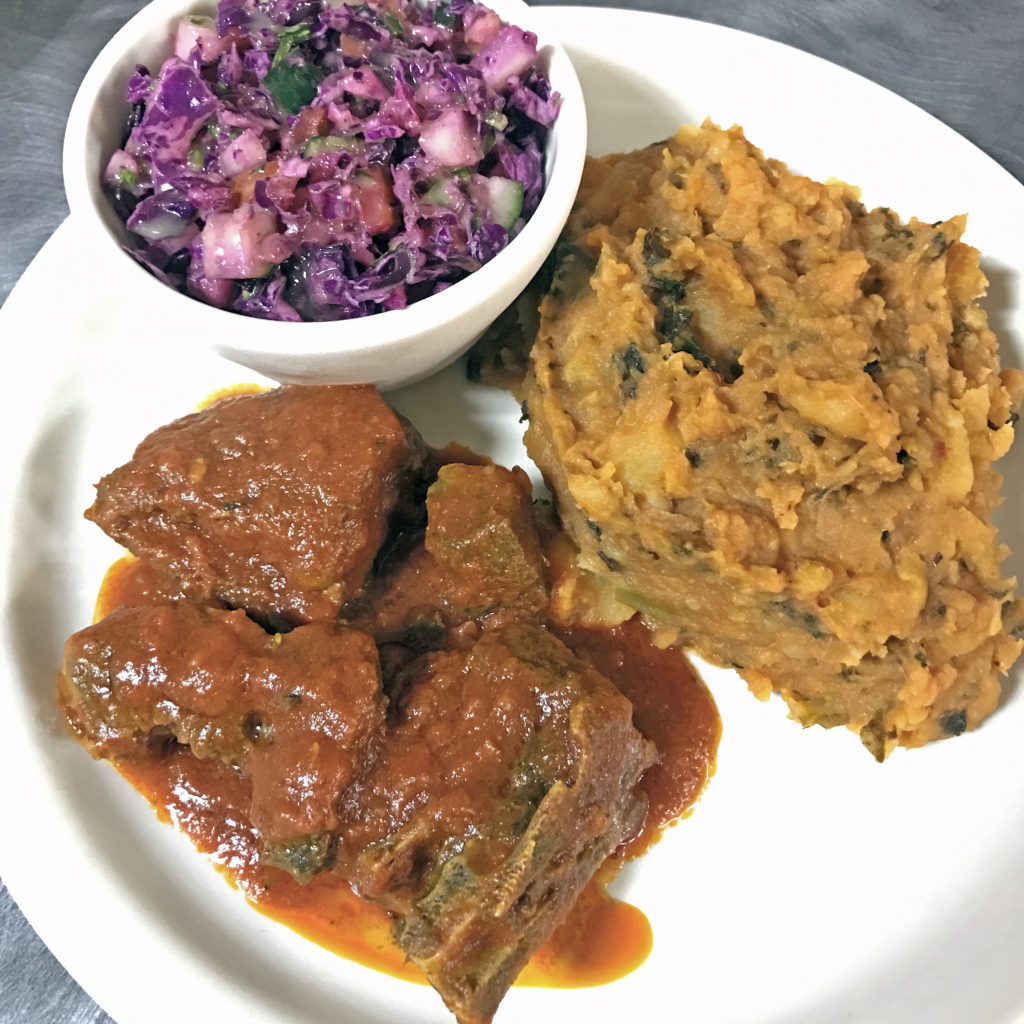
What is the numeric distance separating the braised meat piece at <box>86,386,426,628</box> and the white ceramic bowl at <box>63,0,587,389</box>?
17 centimetres

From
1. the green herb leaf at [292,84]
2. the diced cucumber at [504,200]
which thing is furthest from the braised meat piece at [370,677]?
the green herb leaf at [292,84]

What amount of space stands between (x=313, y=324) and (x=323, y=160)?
0.51 m

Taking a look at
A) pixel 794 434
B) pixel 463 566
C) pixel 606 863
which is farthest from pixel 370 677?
pixel 794 434

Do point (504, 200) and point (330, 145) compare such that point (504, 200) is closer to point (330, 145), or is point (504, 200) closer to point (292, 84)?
point (330, 145)

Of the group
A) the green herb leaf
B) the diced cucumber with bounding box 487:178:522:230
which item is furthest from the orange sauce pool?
the green herb leaf

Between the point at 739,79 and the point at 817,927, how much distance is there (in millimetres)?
3152

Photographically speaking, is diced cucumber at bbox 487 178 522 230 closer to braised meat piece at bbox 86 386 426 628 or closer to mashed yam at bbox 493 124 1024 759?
mashed yam at bbox 493 124 1024 759

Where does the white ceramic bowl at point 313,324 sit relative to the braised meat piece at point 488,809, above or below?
above

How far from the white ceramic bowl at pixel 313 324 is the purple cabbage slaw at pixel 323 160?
0.22 ft

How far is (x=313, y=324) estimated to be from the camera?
8.14ft

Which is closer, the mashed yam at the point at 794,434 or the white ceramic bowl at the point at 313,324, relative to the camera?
the mashed yam at the point at 794,434

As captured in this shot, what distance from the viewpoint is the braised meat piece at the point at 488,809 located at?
2.35m

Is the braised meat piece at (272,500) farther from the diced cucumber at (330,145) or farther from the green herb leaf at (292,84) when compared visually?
the green herb leaf at (292,84)

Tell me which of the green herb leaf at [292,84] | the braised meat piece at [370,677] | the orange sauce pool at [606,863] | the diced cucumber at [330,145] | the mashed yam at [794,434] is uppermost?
the green herb leaf at [292,84]
